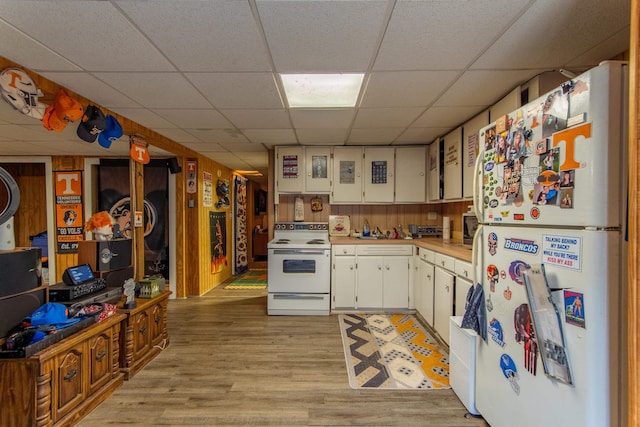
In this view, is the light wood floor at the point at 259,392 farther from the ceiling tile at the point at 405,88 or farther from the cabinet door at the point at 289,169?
the ceiling tile at the point at 405,88

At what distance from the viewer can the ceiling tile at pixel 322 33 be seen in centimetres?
129

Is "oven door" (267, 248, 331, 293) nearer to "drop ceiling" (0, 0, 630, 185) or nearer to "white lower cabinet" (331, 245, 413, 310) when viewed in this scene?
"white lower cabinet" (331, 245, 413, 310)

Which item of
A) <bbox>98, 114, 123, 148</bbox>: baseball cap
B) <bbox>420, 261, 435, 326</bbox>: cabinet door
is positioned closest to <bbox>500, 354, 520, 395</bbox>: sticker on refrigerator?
<bbox>420, 261, 435, 326</bbox>: cabinet door

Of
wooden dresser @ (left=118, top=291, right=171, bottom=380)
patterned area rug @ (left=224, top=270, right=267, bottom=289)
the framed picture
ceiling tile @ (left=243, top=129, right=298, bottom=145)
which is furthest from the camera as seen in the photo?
the framed picture

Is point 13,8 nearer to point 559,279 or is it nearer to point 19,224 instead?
point 559,279

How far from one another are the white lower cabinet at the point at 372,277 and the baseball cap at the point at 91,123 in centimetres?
268

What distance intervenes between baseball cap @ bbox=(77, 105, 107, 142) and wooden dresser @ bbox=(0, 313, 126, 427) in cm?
151

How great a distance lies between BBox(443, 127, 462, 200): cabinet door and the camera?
2.94 m

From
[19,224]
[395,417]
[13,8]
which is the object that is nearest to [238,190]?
[19,224]

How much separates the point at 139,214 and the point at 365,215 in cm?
290

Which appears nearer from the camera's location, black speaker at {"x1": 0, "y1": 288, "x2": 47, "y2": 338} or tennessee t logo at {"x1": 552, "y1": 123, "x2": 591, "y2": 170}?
tennessee t logo at {"x1": 552, "y1": 123, "x2": 591, "y2": 170}

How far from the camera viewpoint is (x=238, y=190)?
6.16m

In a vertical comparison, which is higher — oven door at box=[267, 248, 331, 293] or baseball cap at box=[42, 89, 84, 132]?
baseball cap at box=[42, 89, 84, 132]

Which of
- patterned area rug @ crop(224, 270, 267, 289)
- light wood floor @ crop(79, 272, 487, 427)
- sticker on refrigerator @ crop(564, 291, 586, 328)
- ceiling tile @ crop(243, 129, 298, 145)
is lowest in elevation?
patterned area rug @ crop(224, 270, 267, 289)
